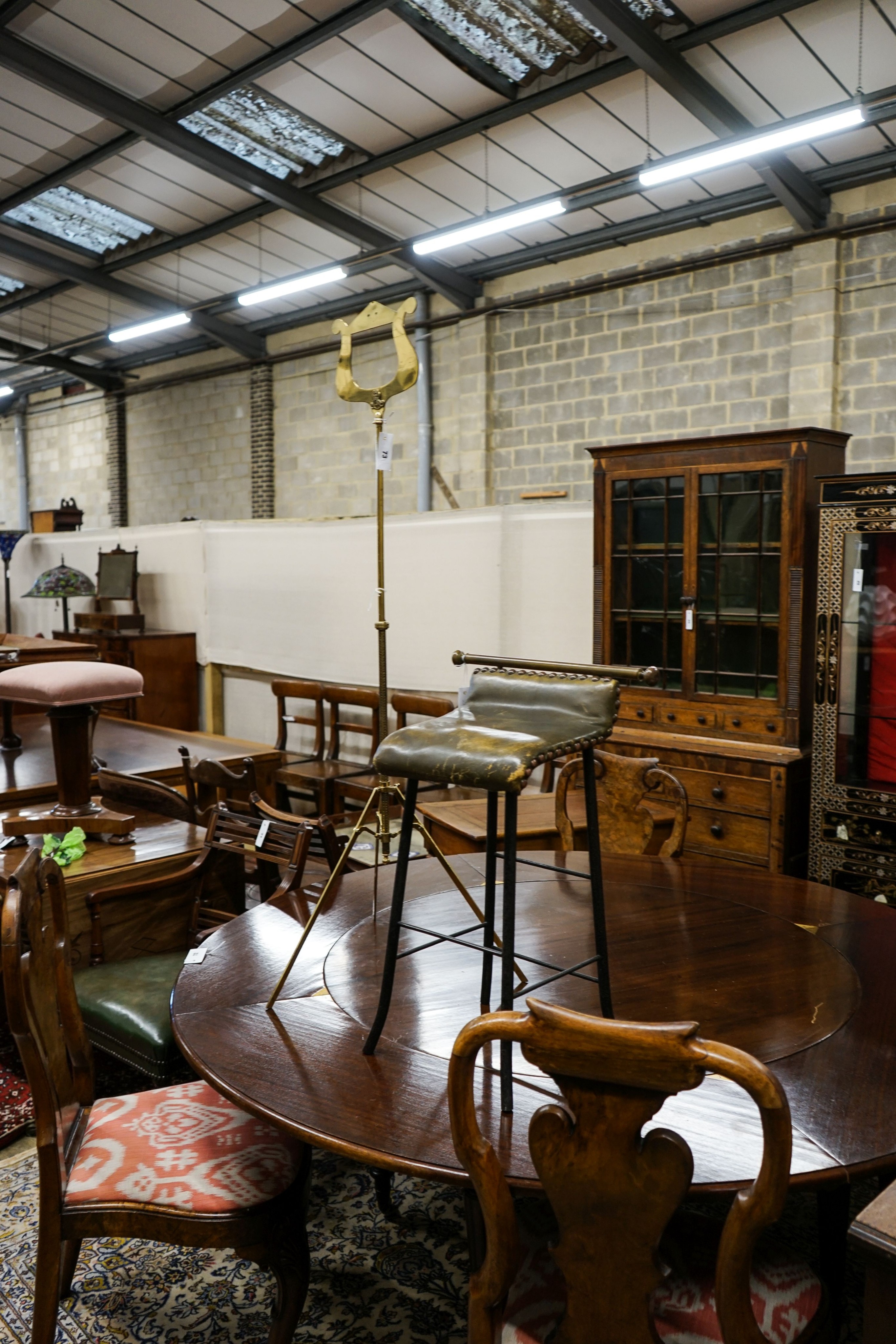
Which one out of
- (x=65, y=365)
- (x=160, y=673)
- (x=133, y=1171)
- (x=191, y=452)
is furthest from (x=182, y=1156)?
(x=65, y=365)

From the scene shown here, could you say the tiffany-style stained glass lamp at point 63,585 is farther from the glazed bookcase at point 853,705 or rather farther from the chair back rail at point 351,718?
the glazed bookcase at point 853,705

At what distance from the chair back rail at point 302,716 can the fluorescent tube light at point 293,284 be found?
294 centimetres

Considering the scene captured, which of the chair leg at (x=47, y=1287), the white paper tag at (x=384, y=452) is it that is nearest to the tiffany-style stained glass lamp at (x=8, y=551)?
the white paper tag at (x=384, y=452)

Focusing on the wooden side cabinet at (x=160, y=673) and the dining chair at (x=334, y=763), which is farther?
the wooden side cabinet at (x=160, y=673)

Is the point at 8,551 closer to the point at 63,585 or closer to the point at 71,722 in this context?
the point at 63,585

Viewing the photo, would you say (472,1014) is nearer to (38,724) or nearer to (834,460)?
(834,460)

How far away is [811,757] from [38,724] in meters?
4.43

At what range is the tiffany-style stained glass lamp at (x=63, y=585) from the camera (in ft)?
26.1

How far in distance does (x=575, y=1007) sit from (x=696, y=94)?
4883mm

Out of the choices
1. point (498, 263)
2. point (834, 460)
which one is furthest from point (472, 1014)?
point (498, 263)

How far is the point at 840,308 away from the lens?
217 inches

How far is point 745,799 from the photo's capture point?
3.86m

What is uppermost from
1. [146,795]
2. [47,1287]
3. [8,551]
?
[8,551]

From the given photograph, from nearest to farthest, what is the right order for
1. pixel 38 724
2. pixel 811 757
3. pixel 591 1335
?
pixel 591 1335 → pixel 811 757 → pixel 38 724
